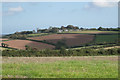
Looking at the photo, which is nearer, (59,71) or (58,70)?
(59,71)

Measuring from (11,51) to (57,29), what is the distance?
12664 mm

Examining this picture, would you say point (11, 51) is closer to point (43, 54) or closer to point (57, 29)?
point (43, 54)

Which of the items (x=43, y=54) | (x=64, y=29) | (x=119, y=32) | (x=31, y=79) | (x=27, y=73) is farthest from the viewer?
(x=119, y=32)

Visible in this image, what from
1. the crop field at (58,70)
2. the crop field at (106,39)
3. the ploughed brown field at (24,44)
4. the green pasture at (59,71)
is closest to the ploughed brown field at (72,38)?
the ploughed brown field at (24,44)

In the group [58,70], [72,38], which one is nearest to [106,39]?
[72,38]

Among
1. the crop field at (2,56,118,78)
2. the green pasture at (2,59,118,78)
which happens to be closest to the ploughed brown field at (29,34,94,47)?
the crop field at (2,56,118,78)

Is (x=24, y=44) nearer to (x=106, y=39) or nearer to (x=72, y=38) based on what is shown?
(x=72, y=38)

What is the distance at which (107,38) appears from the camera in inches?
1635

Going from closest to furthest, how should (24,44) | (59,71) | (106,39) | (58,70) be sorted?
(59,71) < (58,70) < (24,44) < (106,39)

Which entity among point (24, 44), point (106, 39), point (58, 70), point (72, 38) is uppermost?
point (72, 38)

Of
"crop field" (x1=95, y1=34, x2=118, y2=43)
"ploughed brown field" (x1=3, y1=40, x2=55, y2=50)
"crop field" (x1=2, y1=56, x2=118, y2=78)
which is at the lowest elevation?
"crop field" (x1=2, y1=56, x2=118, y2=78)

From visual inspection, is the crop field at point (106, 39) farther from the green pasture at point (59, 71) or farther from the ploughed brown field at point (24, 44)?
the green pasture at point (59, 71)

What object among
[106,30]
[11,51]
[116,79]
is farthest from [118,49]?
[116,79]

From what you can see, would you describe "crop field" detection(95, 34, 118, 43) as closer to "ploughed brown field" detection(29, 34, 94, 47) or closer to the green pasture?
"ploughed brown field" detection(29, 34, 94, 47)
